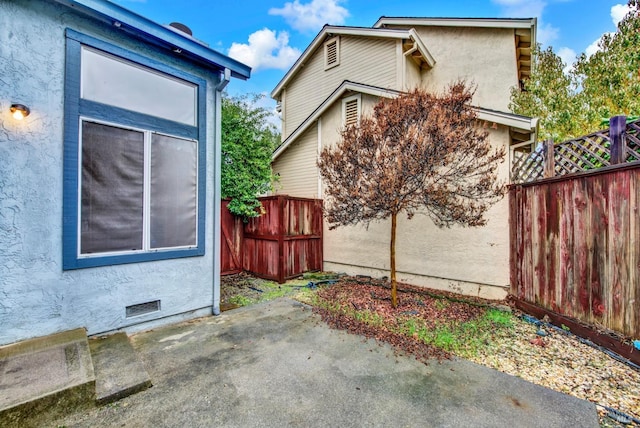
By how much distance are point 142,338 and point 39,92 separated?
10.7 feet

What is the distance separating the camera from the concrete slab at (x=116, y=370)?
2493 mm

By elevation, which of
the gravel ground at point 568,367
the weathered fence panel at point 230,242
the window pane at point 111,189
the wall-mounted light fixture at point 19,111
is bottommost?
the gravel ground at point 568,367

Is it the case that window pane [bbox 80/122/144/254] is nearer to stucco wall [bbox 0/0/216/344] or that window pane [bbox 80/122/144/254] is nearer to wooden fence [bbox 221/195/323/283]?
stucco wall [bbox 0/0/216/344]

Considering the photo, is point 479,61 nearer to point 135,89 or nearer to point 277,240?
point 277,240

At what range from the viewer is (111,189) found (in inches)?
143

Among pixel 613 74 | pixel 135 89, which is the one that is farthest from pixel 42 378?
pixel 613 74

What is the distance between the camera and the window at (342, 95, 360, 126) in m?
7.70

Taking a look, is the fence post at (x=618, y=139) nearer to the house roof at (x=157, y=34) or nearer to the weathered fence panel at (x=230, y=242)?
the house roof at (x=157, y=34)

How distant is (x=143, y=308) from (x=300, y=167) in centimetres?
621

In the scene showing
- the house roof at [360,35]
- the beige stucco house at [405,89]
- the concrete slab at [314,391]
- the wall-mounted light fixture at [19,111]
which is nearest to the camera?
the concrete slab at [314,391]

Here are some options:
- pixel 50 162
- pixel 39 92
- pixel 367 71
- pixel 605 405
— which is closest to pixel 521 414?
pixel 605 405

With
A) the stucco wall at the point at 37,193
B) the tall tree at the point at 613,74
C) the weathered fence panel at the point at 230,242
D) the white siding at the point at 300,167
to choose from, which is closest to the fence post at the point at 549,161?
the tall tree at the point at 613,74

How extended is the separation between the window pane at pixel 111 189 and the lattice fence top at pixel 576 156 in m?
6.34

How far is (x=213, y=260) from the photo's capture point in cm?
465
